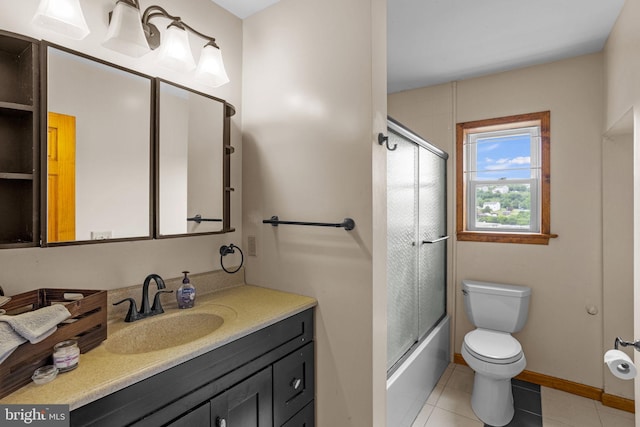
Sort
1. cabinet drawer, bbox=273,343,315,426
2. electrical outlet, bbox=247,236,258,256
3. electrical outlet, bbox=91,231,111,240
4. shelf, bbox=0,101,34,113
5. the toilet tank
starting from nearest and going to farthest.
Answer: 1. shelf, bbox=0,101,34,113
2. electrical outlet, bbox=91,231,111,240
3. cabinet drawer, bbox=273,343,315,426
4. electrical outlet, bbox=247,236,258,256
5. the toilet tank

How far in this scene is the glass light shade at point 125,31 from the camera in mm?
1195

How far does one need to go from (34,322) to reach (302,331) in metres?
0.97

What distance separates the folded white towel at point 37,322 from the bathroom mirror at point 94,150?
323mm

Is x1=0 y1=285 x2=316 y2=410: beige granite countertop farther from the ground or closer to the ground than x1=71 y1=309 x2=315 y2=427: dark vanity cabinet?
farther from the ground

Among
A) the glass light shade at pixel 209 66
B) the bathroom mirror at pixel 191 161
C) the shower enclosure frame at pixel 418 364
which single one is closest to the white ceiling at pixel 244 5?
the glass light shade at pixel 209 66

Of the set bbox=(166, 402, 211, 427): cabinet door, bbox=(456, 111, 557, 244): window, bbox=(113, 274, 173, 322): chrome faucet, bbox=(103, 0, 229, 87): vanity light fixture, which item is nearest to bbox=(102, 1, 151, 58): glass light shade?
bbox=(103, 0, 229, 87): vanity light fixture

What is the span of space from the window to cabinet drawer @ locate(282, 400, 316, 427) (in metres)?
1.89

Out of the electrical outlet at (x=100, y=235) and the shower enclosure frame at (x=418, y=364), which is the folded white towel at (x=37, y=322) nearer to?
the electrical outlet at (x=100, y=235)

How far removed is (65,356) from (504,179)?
2953mm

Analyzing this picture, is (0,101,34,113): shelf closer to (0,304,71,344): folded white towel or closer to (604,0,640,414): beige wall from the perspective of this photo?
(0,304,71,344): folded white towel

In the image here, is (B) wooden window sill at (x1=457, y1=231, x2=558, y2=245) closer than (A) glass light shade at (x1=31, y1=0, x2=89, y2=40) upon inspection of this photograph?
No

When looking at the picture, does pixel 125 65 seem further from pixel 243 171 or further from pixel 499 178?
pixel 499 178

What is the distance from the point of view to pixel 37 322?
801 mm

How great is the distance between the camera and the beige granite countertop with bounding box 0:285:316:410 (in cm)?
76
